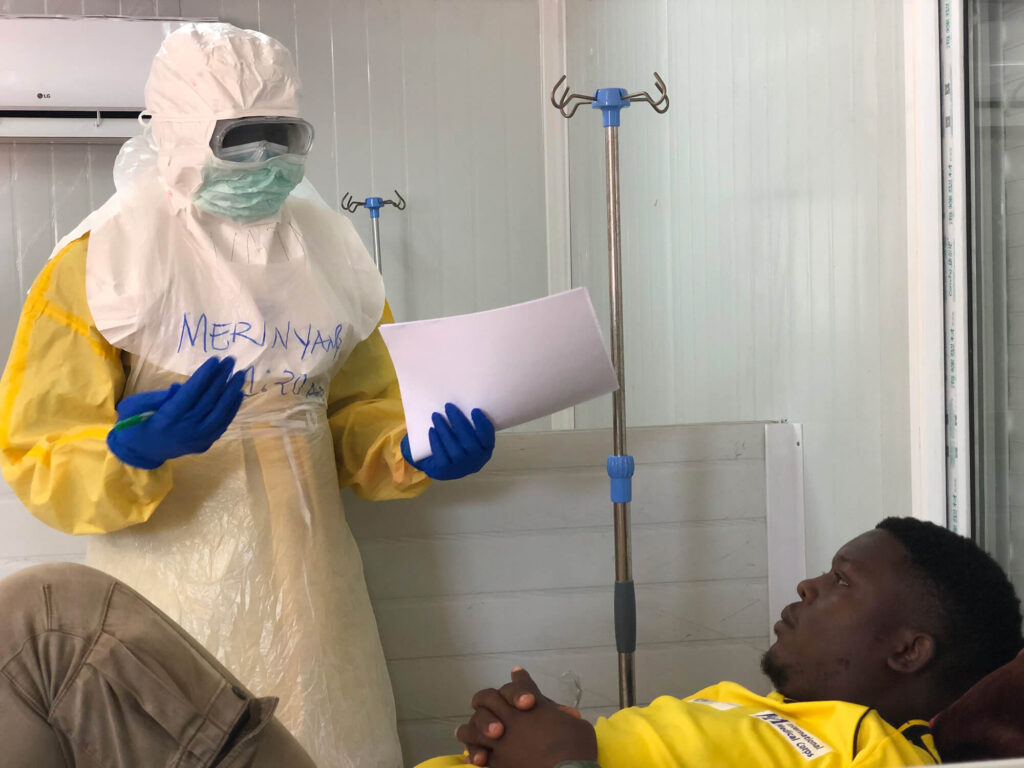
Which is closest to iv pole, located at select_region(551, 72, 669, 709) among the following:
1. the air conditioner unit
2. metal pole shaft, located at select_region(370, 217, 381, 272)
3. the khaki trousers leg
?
the khaki trousers leg

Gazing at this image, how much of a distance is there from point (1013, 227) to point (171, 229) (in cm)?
119

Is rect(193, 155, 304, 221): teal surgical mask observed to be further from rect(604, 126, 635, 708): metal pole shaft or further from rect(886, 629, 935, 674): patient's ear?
rect(886, 629, 935, 674): patient's ear

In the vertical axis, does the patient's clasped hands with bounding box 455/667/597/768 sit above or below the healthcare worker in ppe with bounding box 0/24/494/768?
below

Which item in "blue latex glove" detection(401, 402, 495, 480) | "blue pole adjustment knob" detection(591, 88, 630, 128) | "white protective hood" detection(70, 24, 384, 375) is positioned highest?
"blue pole adjustment knob" detection(591, 88, 630, 128)

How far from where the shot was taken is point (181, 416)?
126 cm

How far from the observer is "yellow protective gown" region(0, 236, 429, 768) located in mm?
1329

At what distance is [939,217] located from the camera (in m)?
1.56

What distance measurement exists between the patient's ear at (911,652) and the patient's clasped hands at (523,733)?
33 cm

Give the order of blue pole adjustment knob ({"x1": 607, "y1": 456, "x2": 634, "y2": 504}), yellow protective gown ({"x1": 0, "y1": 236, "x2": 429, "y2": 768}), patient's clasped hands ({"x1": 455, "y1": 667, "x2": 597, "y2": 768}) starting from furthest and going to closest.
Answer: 1. blue pole adjustment knob ({"x1": 607, "y1": 456, "x2": 634, "y2": 504})
2. yellow protective gown ({"x1": 0, "y1": 236, "x2": 429, "y2": 768})
3. patient's clasped hands ({"x1": 455, "y1": 667, "x2": 597, "y2": 768})

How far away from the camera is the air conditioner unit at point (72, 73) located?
3.27 m

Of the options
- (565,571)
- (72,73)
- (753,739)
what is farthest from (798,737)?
(72,73)

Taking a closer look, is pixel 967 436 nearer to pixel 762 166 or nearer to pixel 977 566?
pixel 977 566

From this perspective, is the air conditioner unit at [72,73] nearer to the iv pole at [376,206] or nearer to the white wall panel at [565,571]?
the iv pole at [376,206]

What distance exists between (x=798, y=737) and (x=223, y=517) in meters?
0.82
